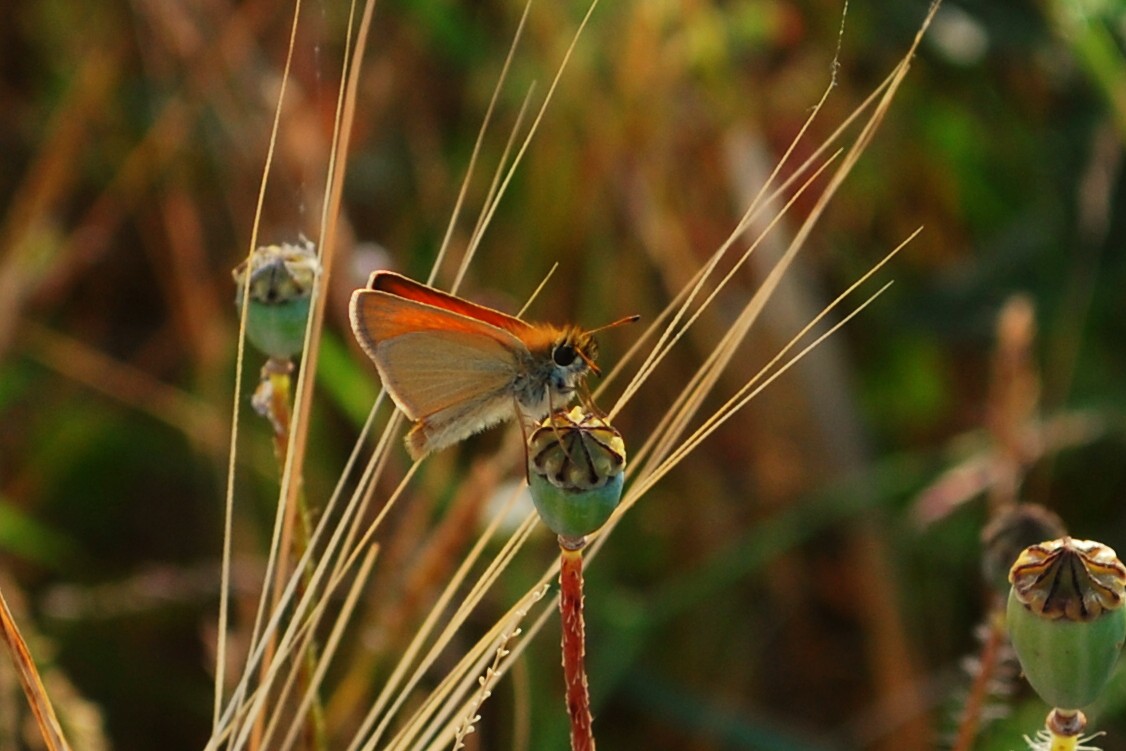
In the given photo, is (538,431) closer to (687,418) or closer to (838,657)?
(687,418)

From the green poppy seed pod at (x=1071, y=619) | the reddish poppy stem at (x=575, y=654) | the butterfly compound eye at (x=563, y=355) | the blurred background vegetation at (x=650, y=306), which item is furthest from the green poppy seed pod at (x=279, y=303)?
the blurred background vegetation at (x=650, y=306)

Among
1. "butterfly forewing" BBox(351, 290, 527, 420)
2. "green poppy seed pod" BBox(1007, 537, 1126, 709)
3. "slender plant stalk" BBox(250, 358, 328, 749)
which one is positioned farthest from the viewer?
"butterfly forewing" BBox(351, 290, 527, 420)

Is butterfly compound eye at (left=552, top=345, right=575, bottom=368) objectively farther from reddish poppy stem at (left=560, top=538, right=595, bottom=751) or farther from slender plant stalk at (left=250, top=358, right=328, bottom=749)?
reddish poppy stem at (left=560, top=538, right=595, bottom=751)

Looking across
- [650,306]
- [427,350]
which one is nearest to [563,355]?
[427,350]

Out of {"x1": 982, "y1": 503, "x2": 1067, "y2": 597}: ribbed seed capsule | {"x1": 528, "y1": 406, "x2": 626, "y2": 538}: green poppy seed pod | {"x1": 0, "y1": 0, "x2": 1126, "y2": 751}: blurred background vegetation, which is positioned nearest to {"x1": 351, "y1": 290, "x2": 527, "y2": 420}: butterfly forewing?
{"x1": 528, "y1": 406, "x2": 626, "y2": 538}: green poppy seed pod

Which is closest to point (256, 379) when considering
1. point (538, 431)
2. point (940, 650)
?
point (940, 650)

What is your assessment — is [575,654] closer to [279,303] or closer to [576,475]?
[576,475]
